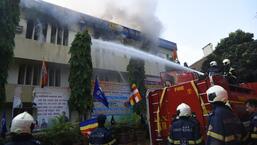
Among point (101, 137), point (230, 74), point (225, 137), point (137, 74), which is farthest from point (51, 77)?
point (225, 137)

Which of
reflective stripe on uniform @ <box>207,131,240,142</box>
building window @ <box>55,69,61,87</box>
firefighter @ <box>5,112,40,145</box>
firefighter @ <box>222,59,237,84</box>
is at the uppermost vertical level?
building window @ <box>55,69,61,87</box>

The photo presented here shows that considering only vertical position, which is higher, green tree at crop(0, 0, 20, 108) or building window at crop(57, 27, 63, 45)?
building window at crop(57, 27, 63, 45)

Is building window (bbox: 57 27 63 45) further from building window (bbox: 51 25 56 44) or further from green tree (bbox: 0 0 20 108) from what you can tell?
green tree (bbox: 0 0 20 108)

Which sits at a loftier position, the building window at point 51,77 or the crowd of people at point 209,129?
the building window at point 51,77

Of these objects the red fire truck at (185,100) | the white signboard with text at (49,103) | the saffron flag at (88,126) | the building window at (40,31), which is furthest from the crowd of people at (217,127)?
the building window at (40,31)

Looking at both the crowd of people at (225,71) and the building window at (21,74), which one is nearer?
the crowd of people at (225,71)

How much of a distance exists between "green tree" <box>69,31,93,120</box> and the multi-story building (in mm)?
Answer: 1257

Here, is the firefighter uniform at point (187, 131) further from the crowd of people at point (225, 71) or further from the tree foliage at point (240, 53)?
the tree foliage at point (240, 53)

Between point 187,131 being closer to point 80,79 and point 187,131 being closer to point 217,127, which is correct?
point 217,127

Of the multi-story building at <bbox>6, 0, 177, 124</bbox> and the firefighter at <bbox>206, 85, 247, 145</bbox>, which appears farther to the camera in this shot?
the multi-story building at <bbox>6, 0, 177, 124</bbox>

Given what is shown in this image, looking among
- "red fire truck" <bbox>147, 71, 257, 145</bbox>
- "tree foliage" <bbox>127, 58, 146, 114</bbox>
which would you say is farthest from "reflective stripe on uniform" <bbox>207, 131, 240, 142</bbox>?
"tree foliage" <bbox>127, 58, 146, 114</bbox>

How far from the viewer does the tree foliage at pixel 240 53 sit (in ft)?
58.8

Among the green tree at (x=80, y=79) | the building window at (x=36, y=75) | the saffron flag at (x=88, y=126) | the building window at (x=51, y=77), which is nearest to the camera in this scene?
the saffron flag at (x=88, y=126)

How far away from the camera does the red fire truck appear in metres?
5.32
